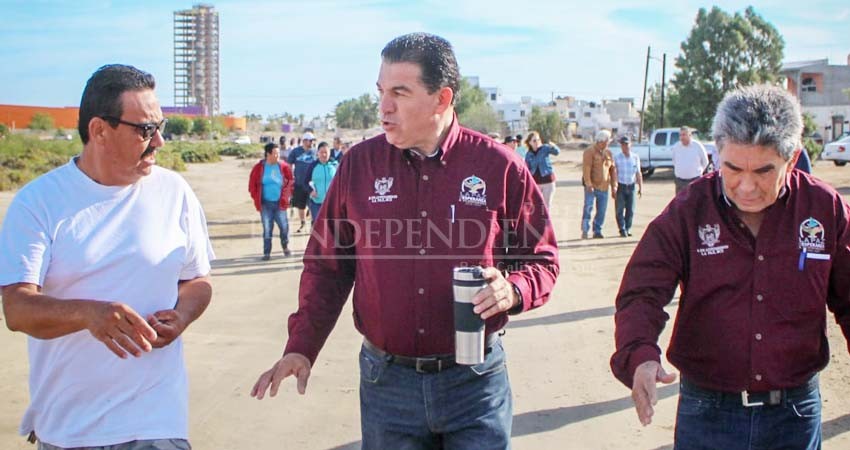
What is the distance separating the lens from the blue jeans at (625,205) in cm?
1644

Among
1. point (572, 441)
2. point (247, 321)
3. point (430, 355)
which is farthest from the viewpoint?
point (247, 321)

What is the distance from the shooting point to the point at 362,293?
11.1ft

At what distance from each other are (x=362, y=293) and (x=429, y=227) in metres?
0.37

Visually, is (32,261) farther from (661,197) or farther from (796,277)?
(661,197)

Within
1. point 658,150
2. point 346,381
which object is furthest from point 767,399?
point 658,150

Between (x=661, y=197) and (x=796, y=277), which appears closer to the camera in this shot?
(x=796, y=277)

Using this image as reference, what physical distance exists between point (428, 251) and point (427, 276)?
98 mm

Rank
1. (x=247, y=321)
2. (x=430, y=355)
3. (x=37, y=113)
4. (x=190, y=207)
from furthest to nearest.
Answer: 1. (x=37, y=113)
2. (x=247, y=321)
3. (x=190, y=207)
4. (x=430, y=355)

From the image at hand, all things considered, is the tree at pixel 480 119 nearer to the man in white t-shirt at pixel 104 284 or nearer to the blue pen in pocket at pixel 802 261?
the man in white t-shirt at pixel 104 284

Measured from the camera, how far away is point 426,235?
10.6 ft

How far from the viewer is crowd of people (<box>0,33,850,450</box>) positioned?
3.00 meters

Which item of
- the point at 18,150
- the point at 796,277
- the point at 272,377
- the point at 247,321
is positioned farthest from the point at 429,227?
the point at 18,150

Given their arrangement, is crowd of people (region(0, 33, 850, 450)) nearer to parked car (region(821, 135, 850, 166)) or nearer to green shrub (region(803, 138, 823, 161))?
parked car (region(821, 135, 850, 166))

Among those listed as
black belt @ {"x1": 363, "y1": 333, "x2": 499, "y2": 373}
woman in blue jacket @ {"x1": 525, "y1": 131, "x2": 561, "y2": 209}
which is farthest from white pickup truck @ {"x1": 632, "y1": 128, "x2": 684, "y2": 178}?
black belt @ {"x1": 363, "y1": 333, "x2": 499, "y2": 373}
